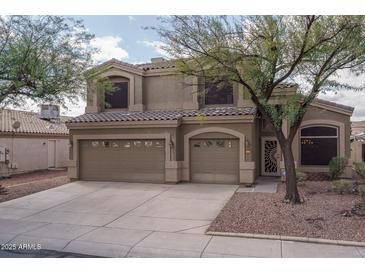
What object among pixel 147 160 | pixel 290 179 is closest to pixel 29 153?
pixel 147 160

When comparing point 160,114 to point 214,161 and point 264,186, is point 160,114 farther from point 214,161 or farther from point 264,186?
point 264,186

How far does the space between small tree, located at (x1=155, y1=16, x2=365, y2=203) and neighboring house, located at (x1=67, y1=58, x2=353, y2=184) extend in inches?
135

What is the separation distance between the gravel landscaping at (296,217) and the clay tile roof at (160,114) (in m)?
4.43

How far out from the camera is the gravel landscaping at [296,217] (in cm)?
698

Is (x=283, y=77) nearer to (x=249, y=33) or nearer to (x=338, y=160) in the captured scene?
(x=249, y=33)

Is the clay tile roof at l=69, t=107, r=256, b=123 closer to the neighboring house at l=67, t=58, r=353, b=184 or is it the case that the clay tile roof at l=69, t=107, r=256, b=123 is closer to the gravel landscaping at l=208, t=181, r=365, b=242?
the neighboring house at l=67, t=58, r=353, b=184

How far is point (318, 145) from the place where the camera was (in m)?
15.6

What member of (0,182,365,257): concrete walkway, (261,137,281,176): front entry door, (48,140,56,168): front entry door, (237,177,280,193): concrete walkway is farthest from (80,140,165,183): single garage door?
(48,140,56,168): front entry door

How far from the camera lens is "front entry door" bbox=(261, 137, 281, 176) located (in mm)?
15998

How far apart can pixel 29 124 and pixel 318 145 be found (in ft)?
64.0

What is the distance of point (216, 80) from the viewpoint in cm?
1016

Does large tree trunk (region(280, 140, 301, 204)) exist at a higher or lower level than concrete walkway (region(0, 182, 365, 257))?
higher

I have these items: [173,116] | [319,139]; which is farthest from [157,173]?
[319,139]

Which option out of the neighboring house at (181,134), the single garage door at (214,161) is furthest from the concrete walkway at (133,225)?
the neighboring house at (181,134)
